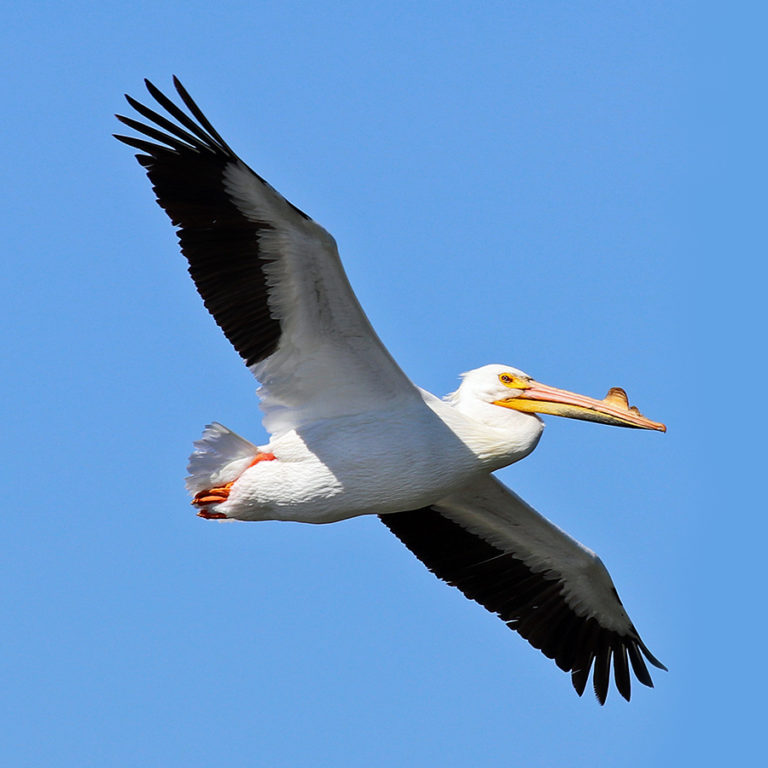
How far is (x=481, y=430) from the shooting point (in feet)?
35.0

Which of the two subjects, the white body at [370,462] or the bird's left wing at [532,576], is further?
the bird's left wing at [532,576]

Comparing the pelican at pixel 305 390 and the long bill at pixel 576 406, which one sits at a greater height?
the long bill at pixel 576 406

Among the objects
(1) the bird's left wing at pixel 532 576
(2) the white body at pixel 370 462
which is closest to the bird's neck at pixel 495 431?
(2) the white body at pixel 370 462

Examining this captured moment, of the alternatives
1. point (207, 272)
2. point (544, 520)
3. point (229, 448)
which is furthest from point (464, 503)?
point (207, 272)

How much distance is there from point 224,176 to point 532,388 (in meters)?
2.72

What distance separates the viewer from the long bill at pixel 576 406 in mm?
10945

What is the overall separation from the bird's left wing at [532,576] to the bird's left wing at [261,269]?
188cm

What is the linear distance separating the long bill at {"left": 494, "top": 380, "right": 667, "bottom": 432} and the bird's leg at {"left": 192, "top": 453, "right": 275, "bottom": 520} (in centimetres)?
175

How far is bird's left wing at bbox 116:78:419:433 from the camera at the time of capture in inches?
398

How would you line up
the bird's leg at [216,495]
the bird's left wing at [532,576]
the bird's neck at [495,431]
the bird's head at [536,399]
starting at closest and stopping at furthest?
the bird's neck at [495,431], the bird's leg at [216,495], the bird's head at [536,399], the bird's left wing at [532,576]

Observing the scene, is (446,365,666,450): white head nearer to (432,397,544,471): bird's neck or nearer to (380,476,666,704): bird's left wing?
(432,397,544,471): bird's neck

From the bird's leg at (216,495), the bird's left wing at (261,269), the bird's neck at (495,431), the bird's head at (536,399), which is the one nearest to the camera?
the bird's left wing at (261,269)

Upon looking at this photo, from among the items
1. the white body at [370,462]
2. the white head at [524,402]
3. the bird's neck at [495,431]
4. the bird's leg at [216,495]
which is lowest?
the bird's leg at [216,495]

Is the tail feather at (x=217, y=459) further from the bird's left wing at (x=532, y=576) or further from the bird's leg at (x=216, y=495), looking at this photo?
the bird's left wing at (x=532, y=576)
